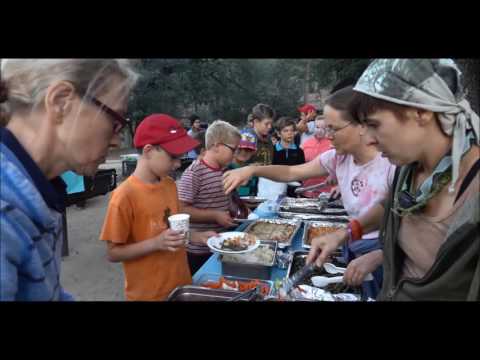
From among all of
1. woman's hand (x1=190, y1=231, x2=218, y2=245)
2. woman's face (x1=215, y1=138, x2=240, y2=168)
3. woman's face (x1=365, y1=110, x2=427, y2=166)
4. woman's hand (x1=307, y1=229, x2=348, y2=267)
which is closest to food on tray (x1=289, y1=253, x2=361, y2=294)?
woman's hand (x1=307, y1=229, x2=348, y2=267)

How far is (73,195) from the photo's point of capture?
13.4 feet

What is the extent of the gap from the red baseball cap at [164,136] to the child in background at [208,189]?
0.61m

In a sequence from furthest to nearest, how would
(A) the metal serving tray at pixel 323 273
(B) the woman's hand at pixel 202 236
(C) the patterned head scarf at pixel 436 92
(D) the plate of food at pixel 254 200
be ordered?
(D) the plate of food at pixel 254 200, (B) the woman's hand at pixel 202 236, (A) the metal serving tray at pixel 323 273, (C) the patterned head scarf at pixel 436 92

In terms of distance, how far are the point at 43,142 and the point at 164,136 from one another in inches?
39.6

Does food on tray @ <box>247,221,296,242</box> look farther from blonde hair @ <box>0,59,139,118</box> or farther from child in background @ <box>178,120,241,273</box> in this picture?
blonde hair @ <box>0,59,139,118</box>

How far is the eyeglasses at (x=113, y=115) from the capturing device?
0.92 m

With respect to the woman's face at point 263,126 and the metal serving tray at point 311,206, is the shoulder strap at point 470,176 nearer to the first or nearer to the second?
the metal serving tray at point 311,206

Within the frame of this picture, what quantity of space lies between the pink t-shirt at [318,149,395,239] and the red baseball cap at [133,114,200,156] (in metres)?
1.15

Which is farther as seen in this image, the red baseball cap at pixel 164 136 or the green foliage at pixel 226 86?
the green foliage at pixel 226 86

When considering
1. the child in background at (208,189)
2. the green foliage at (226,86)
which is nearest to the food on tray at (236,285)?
the child in background at (208,189)

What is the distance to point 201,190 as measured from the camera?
248 centimetres

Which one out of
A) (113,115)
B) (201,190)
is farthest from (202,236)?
(113,115)

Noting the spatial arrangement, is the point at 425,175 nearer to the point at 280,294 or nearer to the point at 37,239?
the point at 280,294
